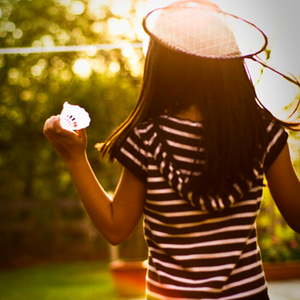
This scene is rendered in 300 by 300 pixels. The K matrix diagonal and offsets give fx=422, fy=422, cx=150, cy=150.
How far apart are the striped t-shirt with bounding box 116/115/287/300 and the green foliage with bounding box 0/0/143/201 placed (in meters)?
6.17

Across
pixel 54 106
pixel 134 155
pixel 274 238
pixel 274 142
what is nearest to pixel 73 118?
pixel 134 155

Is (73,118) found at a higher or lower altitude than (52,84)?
higher

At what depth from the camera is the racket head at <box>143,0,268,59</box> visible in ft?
3.03

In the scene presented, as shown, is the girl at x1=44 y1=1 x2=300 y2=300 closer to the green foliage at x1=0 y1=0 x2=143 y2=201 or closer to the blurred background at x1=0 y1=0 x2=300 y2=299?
the blurred background at x1=0 y1=0 x2=300 y2=299

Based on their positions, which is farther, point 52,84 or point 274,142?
point 52,84

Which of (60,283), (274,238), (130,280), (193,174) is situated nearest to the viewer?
(193,174)

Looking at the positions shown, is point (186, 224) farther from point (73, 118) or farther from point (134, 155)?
point (73, 118)

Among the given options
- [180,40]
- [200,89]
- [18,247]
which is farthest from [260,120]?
[18,247]

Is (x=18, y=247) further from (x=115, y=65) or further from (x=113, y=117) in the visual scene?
(x=115, y=65)

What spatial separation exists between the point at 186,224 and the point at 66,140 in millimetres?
331

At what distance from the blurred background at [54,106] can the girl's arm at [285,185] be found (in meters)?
5.94

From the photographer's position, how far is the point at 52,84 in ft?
26.3

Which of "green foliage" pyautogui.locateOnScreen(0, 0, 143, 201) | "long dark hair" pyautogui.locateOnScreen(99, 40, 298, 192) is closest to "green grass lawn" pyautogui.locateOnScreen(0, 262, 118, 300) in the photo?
"green foliage" pyautogui.locateOnScreen(0, 0, 143, 201)

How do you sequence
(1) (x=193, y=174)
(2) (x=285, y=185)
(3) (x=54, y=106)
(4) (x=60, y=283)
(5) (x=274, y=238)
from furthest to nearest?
(3) (x=54, y=106) < (4) (x=60, y=283) < (5) (x=274, y=238) < (2) (x=285, y=185) < (1) (x=193, y=174)
